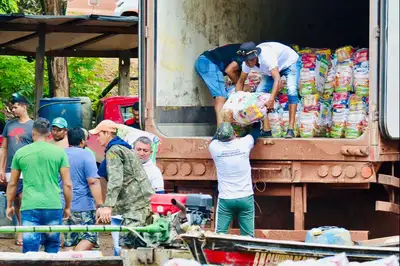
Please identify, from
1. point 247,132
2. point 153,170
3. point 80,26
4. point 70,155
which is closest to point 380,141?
point 247,132

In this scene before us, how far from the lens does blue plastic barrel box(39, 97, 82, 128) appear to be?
1404 cm

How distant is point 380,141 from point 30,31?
773 cm

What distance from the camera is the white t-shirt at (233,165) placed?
9.70 meters

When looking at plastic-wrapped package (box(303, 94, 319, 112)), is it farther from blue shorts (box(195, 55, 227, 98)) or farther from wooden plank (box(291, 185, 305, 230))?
wooden plank (box(291, 185, 305, 230))

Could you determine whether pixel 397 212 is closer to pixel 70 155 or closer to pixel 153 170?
pixel 153 170

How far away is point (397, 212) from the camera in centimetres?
944

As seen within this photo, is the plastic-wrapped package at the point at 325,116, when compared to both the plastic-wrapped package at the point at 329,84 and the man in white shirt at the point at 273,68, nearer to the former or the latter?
the plastic-wrapped package at the point at 329,84

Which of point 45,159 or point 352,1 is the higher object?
point 352,1

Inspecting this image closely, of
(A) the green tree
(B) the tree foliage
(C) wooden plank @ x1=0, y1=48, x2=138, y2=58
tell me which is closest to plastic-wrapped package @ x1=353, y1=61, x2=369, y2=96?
(C) wooden plank @ x1=0, y1=48, x2=138, y2=58

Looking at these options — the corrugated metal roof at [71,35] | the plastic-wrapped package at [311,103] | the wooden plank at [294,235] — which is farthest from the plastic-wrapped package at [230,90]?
the corrugated metal roof at [71,35]

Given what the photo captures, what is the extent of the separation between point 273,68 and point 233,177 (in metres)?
1.21

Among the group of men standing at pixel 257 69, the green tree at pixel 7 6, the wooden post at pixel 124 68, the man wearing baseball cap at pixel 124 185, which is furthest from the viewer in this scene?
the green tree at pixel 7 6

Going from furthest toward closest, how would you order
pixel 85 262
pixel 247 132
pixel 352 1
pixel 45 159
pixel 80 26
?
pixel 80 26 < pixel 352 1 < pixel 247 132 < pixel 45 159 < pixel 85 262

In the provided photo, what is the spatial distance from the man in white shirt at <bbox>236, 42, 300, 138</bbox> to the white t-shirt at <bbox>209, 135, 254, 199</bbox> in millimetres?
500
